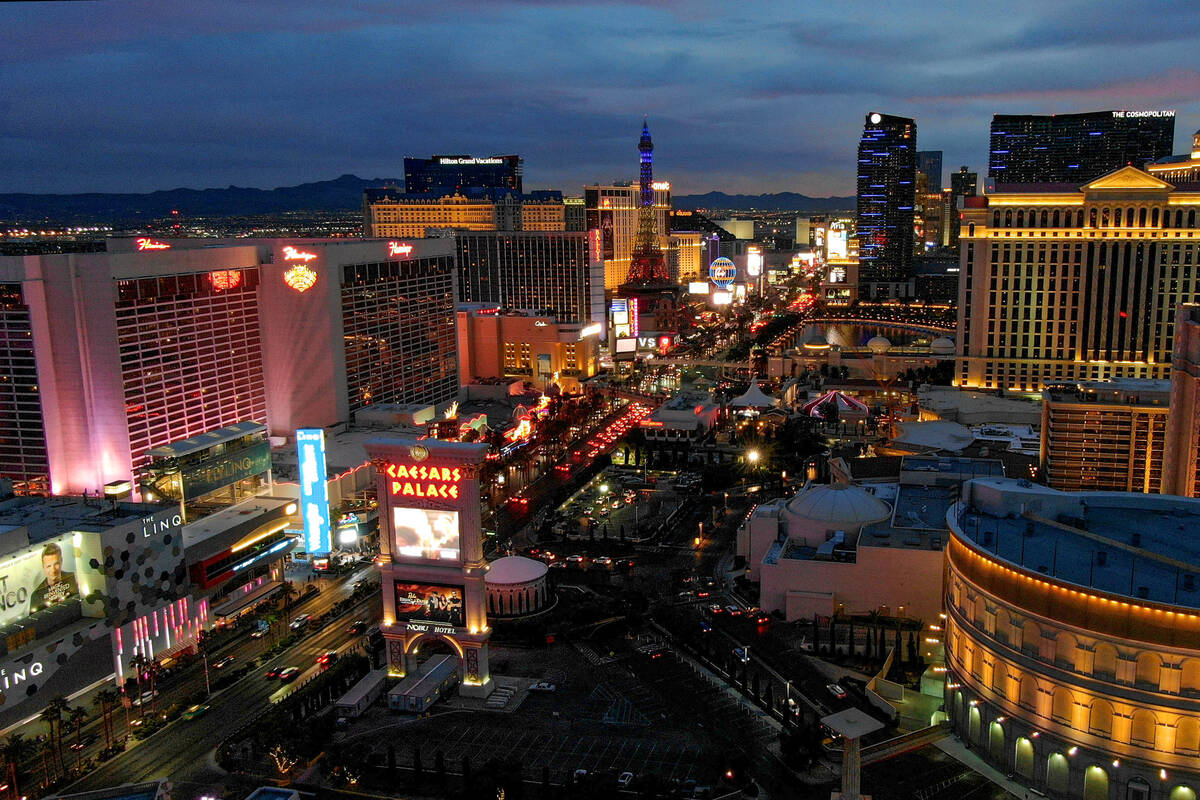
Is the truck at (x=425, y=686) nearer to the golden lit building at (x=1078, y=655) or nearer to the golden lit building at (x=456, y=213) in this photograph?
the golden lit building at (x=1078, y=655)

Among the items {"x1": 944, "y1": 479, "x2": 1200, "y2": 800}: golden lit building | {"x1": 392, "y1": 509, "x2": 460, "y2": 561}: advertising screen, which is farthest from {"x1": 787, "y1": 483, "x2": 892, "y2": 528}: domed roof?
{"x1": 392, "y1": 509, "x2": 460, "y2": 561}: advertising screen

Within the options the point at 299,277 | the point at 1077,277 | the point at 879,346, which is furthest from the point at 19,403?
the point at 879,346

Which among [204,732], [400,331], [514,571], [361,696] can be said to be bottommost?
[204,732]

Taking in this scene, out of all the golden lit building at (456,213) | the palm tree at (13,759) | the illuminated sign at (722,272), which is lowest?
the palm tree at (13,759)

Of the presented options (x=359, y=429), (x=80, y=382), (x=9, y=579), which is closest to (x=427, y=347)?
(x=359, y=429)

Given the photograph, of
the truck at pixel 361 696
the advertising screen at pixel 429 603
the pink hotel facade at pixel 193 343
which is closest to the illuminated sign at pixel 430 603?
the advertising screen at pixel 429 603

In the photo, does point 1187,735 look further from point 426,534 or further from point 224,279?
point 224,279

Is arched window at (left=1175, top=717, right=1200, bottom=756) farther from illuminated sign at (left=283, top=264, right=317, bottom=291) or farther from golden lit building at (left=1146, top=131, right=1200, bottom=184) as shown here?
golden lit building at (left=1146, top=131, right=1200, bottom=184)

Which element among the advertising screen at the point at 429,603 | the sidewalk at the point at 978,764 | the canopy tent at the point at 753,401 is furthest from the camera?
the canopy tent at the point at 753,401
